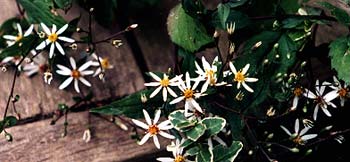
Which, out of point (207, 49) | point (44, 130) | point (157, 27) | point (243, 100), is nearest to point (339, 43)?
point (243, 100)

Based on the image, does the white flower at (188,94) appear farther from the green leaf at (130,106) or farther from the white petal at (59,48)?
the white petal at (59,48)

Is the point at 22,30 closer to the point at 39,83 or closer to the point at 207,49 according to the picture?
the point at 39,83

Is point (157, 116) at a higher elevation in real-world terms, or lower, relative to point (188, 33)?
lower

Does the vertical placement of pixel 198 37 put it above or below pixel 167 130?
above

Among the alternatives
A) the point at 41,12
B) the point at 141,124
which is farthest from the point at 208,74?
the point at 41,12

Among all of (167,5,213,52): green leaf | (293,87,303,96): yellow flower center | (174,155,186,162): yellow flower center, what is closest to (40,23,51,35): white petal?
(167,5,213,52): green leaf

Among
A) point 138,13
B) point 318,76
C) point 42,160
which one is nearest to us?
point 42,160

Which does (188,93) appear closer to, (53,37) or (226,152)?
(226,152)
